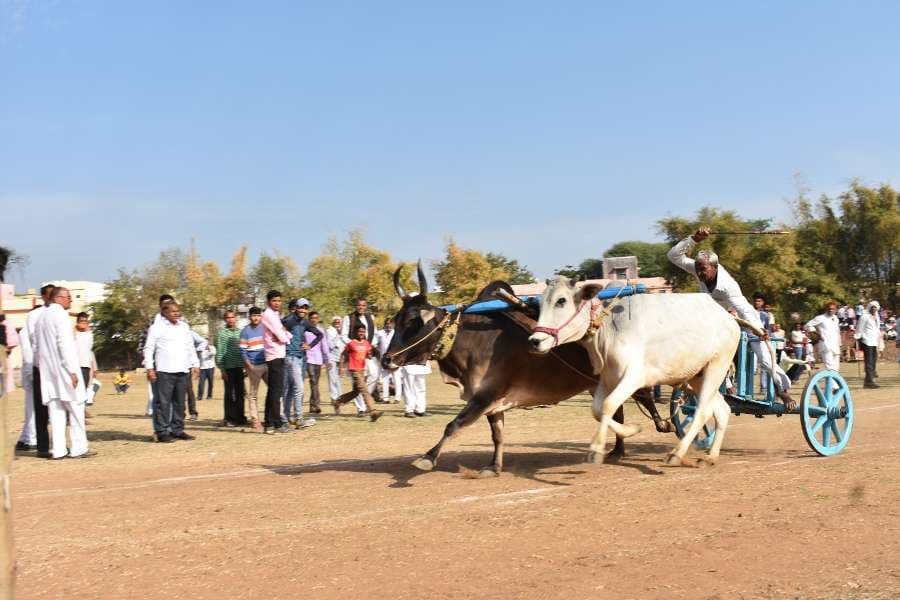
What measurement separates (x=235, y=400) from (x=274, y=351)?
1.98 meters

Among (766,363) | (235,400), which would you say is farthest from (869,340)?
(235,400)

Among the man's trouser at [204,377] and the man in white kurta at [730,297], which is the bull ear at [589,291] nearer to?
the man in white kurta at [730,297]

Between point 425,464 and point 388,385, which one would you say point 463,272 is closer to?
point 388,385

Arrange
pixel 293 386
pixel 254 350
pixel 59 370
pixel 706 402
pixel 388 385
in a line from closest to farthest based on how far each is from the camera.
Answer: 1. pixel 706 402
2. pixel 59 370
3. pixel 254 350
4. pixel 293 386
5. pixel 388 385

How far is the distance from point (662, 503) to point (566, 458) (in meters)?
3.47

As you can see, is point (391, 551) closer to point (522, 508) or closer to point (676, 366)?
point (522, 508)

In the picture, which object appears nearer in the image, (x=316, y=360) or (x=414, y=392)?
(x=414, y=392)

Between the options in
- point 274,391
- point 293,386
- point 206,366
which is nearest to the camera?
point 274,391

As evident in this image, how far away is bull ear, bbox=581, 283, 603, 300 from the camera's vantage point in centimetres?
900

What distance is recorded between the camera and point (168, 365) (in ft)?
46.8

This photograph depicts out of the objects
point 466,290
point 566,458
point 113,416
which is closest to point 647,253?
point 466,290

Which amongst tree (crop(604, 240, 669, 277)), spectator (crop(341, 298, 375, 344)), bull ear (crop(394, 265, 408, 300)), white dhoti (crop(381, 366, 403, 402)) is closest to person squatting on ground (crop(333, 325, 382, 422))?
spectator (crop(341, 298, 375, 344))

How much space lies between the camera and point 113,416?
2027 cm

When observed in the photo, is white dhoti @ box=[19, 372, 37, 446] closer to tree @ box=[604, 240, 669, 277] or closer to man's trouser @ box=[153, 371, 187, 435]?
man's trouser @ box=[153, 371, 187, 435]
